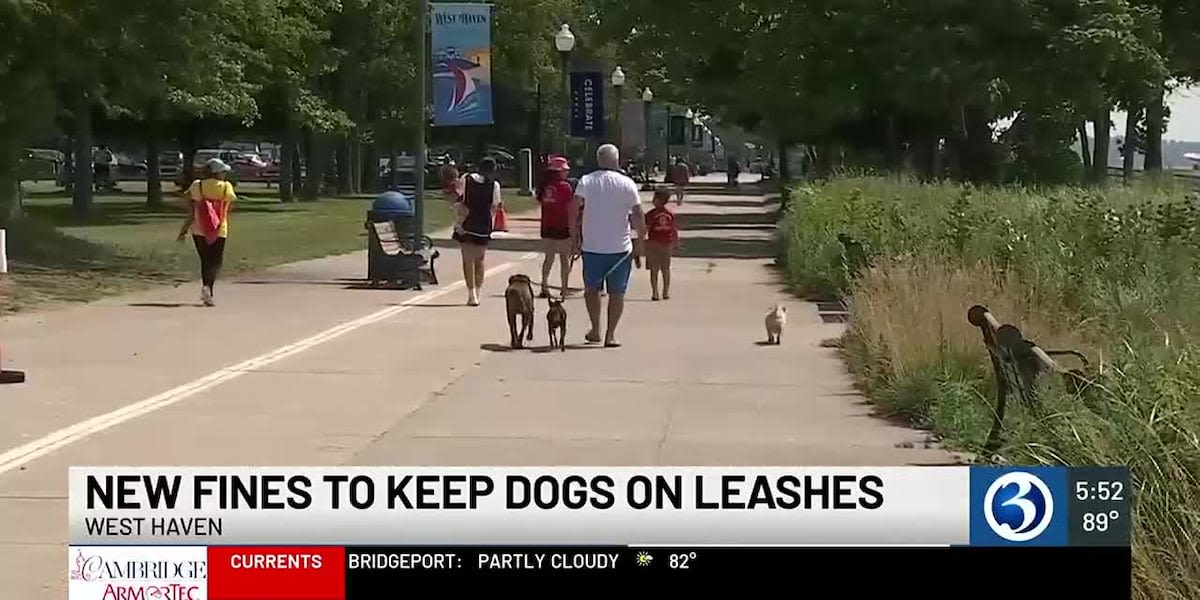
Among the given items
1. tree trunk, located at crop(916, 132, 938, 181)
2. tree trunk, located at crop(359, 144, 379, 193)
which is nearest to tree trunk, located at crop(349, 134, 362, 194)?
tree trunk, located at crop(359, 144, 379, 193)

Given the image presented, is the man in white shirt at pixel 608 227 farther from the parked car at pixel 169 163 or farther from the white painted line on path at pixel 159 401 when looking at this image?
the parked car at pixel 169 163

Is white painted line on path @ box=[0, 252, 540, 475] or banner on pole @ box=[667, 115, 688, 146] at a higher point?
banner on pole @ box=[667, 115, 688, 146]

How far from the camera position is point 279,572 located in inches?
185

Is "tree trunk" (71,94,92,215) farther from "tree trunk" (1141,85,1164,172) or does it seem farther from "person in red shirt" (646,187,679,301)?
"tree trunk" (1141,85,1164,172)

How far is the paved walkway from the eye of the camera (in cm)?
933

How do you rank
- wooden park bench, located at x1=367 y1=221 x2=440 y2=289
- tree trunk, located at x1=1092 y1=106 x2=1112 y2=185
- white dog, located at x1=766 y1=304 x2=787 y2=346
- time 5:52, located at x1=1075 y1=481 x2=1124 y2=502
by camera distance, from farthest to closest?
1. tree trunk, located at x1=1092 y1=106 x2=1112 y2=185
2. wooden park bench, located at x1=367 y1=221 x2=440 y2=289
3. white dog, located at x1=766 y1=304 x2=787 y2=346
4. time 5:52, located at x1=1075 y1=481 x2=1124 y2=502

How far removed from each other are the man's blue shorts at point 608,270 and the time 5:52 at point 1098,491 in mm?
10142

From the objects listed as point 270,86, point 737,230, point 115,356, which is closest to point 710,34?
point 737,230

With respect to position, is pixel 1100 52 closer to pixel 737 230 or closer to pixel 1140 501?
pixel 737 230

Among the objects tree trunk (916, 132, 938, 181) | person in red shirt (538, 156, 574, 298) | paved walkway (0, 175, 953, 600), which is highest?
tree trunk (916, 132, 938, 181)

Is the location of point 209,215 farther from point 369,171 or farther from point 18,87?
point 369,171

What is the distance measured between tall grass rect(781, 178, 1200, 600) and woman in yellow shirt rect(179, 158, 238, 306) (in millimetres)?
6875

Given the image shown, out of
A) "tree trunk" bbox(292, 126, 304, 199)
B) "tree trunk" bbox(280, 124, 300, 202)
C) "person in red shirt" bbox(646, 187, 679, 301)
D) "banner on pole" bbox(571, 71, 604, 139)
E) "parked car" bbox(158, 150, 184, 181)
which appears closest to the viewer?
"person in red shirt" bbox(646, 187, 679, 301)

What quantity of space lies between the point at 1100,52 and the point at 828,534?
27.5 meters
